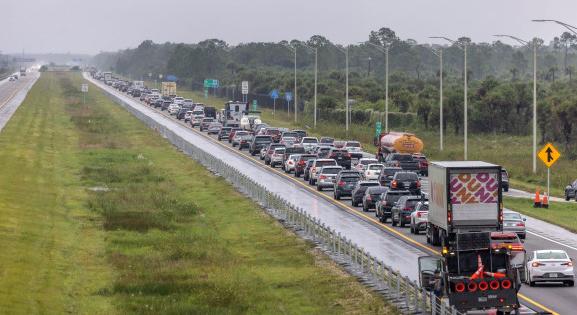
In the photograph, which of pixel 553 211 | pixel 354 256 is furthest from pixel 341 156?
pixel 354 256

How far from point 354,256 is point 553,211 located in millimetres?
25593

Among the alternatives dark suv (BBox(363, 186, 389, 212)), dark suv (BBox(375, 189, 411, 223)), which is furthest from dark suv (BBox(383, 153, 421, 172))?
dark suv (BBox(375, 189, 411, 223))

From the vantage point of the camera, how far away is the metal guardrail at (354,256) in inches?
1235

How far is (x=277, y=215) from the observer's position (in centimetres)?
5919

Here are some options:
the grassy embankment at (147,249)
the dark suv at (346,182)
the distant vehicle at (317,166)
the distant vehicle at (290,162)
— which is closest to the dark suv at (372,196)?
the grassy embankment at (147,249)

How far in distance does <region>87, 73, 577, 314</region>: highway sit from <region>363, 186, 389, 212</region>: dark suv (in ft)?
1.72

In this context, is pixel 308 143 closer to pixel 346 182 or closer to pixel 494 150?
pixel 494 150

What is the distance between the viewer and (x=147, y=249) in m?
48.4

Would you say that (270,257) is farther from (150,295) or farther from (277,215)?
(277,215)

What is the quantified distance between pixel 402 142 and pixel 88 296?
55250 millimetres

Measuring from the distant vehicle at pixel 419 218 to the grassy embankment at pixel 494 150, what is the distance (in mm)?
26013

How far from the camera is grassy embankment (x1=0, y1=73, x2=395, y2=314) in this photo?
36.0m

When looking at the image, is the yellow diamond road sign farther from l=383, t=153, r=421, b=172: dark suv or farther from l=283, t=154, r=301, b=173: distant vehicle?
l=283, t=154, r=301, b=173: distant vehicle

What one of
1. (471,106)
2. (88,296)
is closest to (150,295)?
(88,296)
